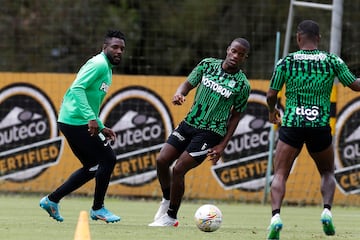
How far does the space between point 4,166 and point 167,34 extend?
301 inches

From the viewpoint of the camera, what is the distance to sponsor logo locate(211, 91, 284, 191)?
19.6 m

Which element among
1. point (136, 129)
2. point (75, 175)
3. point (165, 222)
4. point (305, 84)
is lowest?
point (136, 129)

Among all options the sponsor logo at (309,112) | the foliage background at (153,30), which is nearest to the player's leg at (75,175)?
the sponsor logo at (309,112)

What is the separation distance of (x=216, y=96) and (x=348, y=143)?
287 inches

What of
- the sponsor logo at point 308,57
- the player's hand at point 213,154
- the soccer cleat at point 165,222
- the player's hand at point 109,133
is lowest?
the soccer cleat at point 165,222

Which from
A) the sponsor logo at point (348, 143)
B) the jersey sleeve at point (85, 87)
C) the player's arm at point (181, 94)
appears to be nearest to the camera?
the player's arm at point (181, 94)

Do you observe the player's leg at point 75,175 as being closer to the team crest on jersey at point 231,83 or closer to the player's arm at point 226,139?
the player's arm at point 226,139

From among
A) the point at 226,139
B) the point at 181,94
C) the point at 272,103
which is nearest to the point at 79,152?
the point at 181,94

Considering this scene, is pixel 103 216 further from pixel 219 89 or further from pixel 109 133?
pixel 219 89

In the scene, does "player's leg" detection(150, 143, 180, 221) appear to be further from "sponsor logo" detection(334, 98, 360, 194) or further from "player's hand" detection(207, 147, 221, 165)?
"sponsor logo" detection(334, 98, 360, 194)

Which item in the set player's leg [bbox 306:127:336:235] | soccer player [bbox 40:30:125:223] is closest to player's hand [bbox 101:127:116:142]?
soccer player [bbox 40:30:125:223]

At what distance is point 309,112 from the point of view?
1118 cm

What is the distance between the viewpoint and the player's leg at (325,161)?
36.9 feet

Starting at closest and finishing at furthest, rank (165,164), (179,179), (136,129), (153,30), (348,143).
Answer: (179,179) → (165,164) → (348,143) → (136,129) → (153,30)
